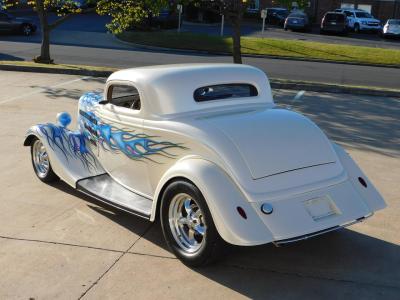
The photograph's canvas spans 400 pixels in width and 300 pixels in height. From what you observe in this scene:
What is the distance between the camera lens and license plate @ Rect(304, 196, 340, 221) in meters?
4.72

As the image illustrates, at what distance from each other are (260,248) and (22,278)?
6.95ft

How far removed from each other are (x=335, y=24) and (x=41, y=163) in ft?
115

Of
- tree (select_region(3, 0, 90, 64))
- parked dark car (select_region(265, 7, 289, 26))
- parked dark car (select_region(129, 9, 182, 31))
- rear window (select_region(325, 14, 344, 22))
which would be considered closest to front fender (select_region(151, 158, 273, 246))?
tree (select_region(3, 0, 90, 64))

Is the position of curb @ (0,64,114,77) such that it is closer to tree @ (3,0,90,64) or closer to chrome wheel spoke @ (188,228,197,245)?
tree @ (3,0,90,64)

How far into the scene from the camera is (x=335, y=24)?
127ft

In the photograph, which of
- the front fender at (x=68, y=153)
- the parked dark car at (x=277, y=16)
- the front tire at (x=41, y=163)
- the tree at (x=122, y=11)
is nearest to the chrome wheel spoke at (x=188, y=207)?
the front fender at (x=68, y=153)

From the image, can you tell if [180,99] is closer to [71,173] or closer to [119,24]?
[71,173]

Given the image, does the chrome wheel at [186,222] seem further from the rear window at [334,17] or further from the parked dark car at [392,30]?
the parked dark car at [392,30]

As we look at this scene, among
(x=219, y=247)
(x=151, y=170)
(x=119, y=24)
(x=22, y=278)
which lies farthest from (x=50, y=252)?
(x=119, y=24)

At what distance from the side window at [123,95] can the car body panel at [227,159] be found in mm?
52

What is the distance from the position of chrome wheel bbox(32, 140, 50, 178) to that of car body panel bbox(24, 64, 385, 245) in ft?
1.54

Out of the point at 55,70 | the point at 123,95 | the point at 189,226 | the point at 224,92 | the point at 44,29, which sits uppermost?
the point at 224,92

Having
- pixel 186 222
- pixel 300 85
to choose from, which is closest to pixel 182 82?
pixel 186 222

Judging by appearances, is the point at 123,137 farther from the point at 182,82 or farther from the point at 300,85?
the point at 300,85
